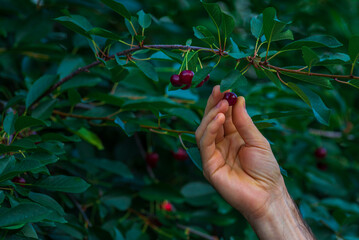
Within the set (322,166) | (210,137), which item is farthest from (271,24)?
(322,166)

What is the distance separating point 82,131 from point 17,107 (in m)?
0.25

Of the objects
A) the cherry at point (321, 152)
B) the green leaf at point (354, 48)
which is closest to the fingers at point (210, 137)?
the green leaf at point (354, 48)

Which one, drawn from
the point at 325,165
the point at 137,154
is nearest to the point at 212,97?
the point at 137,154

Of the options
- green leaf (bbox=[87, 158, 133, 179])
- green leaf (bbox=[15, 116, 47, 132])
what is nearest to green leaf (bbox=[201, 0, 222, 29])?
green leaf (bbox=[15, 116, 47, 132])

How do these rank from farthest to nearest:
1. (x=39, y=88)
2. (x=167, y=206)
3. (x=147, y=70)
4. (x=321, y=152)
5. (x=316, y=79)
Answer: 1. (x=321, y=152)
2. (x=167, y=206)
3. (x=39, y=88)
4. (x=147, y=70)
5. (x=316, y=79)

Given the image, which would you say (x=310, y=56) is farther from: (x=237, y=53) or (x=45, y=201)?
(x=45, y=201)

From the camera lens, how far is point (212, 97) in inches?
46.3

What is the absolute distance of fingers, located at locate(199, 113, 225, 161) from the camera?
1120mm

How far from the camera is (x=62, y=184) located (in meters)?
1.20

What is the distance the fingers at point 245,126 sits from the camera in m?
1.20

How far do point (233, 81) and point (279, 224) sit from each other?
51cm

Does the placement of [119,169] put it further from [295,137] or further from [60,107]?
[295,137]

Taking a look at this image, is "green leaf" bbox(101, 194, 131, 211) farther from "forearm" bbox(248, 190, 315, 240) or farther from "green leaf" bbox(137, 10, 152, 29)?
"green leaf" bbox(137, 10, 152, 29)

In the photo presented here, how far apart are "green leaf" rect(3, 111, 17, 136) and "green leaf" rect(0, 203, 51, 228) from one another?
11.4 inches
